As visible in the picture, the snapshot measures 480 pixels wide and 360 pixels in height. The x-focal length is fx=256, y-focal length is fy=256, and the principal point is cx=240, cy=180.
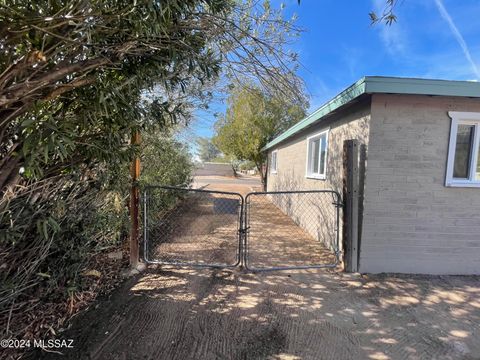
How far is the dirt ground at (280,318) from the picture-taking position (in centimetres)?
229

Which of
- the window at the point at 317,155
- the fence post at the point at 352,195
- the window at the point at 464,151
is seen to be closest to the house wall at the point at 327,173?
the window at the point at 317,155

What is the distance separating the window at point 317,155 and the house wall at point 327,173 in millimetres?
146

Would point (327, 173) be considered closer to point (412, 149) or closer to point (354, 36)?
point (412, 149)

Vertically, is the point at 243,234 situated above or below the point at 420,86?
below

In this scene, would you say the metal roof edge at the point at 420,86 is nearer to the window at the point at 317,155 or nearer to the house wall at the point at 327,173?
the house wall at the point at 327,173

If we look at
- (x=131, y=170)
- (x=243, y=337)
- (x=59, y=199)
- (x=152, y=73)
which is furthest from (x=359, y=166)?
(x=59, y=199)

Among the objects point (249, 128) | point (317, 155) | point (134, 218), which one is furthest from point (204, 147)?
point (134, 218)

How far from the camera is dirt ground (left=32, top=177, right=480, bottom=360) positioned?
7.53 ft

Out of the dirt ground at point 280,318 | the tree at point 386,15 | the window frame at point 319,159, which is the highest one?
the tree at point 386,15

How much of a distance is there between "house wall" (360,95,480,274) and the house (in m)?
0.01

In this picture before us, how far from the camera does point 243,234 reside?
400 centimetres

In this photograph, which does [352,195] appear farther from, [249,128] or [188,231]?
[249,128]

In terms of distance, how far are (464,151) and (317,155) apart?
3040mm

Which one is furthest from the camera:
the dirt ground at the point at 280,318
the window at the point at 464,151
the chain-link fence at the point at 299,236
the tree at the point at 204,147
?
the tree at the point at 204,147
